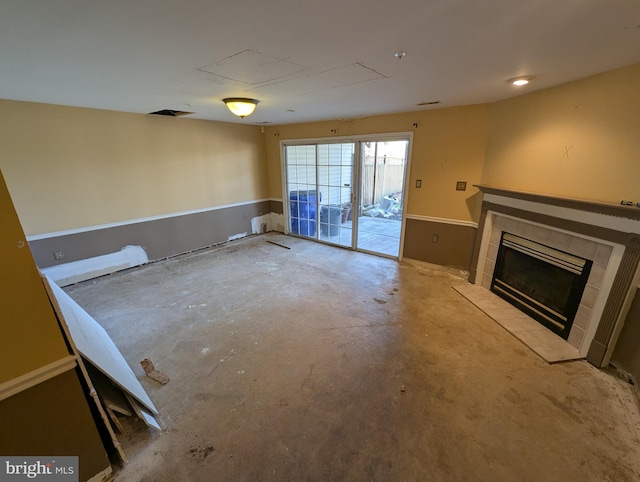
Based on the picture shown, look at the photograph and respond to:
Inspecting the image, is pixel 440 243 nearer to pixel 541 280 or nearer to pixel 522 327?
pixel 541 280

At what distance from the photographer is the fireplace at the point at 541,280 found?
96.2 inches

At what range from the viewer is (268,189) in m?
6.03

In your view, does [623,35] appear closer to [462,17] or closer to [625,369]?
[462,17]

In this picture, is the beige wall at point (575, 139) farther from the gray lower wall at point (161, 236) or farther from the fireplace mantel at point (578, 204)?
the gray lower wall at point (161, 236)

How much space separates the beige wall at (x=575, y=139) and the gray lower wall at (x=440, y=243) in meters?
0.89

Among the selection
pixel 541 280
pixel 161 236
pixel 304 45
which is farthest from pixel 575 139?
pixel 161 236

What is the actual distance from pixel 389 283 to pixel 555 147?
7.48 ft

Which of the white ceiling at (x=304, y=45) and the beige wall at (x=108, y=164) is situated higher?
the white ceiling at (x=304, y=45)

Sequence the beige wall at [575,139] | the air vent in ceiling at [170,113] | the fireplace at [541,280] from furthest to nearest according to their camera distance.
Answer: the air vent in ceiling at [170,113], the fireplace at [541,280], the beige wall at [575,139]

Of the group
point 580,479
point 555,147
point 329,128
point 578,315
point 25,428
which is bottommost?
point 580,479

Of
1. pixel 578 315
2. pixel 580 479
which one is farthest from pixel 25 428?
pixel 578 315

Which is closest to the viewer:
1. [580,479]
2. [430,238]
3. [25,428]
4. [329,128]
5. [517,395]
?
[25,428]

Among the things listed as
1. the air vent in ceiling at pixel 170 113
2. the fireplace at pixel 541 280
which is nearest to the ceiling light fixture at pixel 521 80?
the fireplace at pixel 541 280

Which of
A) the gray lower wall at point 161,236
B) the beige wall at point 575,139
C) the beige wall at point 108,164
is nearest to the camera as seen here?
the beige wall at point 575,139
